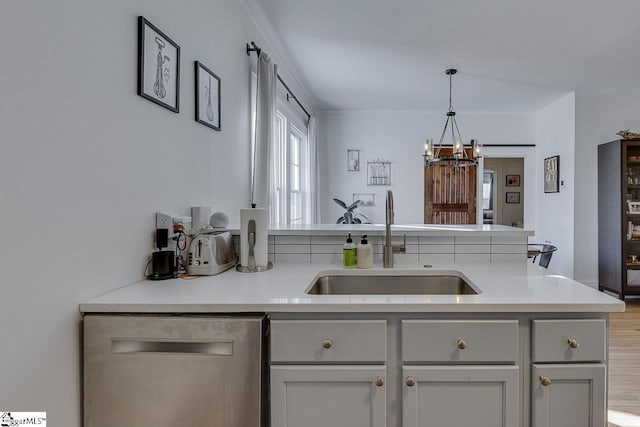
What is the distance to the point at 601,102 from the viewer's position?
473 cm

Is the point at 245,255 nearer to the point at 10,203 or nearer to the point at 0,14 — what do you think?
the point at 10,203

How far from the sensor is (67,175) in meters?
1.08

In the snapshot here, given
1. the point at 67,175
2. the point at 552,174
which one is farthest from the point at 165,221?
the point at 552,174

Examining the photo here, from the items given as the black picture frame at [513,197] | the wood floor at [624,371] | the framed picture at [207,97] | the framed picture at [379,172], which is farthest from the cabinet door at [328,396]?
the black picture frame at [513,197]

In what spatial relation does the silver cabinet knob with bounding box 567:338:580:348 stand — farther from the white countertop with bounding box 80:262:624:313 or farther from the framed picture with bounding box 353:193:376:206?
the framed picture with bounding box 353:193:376:206

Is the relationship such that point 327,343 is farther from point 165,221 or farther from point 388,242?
point 165,221

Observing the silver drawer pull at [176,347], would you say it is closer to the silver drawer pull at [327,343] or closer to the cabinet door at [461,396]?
the silver drawer pull at [327,343]

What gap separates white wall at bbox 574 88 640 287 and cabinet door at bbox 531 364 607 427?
4.30m

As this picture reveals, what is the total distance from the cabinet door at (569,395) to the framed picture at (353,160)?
474 cm

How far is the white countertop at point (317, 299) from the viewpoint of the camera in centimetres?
114

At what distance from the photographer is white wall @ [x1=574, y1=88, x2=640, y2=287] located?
4707 millimetres

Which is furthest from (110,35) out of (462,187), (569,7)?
(462,187)

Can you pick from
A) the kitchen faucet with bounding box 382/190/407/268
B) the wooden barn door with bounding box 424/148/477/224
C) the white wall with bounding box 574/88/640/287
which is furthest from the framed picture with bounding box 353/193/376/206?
the kitchen faucet with bounding box 382/190/407/268

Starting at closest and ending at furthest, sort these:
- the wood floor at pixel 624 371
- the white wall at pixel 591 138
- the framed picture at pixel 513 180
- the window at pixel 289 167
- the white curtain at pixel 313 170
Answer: the wood floor at pixel 624 371 < the window at pixel 289 167 < the white wall at pixel 591 138 < the white curtain at pixel 313 170 < the framed picture at pixel 513 180
